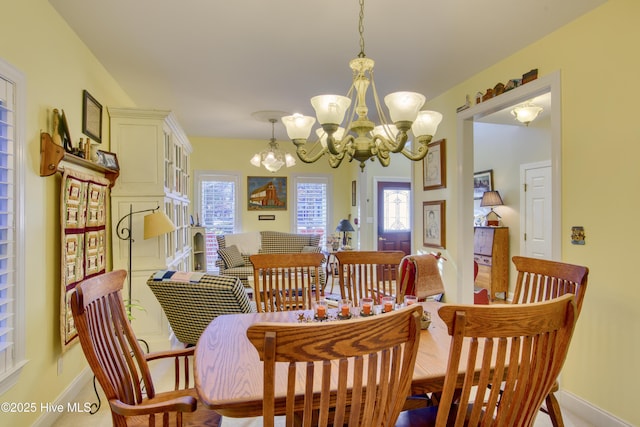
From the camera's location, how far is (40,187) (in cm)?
205

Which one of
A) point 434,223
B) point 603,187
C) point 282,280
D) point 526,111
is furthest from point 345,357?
point 526,111

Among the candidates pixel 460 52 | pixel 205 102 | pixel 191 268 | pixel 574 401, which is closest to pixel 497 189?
pixel 460 52

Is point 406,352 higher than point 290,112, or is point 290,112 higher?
point 290,112

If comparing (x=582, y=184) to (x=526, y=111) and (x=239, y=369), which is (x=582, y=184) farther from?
(x=239, y=369)

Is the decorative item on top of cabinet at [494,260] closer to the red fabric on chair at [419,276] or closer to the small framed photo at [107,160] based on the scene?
the red fabric on chair at [419,276]

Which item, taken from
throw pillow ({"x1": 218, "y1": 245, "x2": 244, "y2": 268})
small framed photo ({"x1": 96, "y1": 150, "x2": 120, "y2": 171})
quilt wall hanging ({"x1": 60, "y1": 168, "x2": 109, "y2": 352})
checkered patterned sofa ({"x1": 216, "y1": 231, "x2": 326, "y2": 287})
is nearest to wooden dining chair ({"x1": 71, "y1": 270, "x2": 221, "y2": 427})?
quilt wall hanging ({"x1": 60, "y1": 168, "x2": 109, "y2": 352})

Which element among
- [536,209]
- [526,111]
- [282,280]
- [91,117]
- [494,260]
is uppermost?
[526,111]

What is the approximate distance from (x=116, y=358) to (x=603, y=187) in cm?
286

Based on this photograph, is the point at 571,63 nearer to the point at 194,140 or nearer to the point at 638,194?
the point at 638,194

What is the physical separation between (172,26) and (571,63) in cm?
280

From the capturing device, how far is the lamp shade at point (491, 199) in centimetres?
526

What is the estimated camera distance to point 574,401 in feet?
7.56

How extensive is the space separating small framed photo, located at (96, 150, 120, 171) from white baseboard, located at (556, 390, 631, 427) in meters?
3.91

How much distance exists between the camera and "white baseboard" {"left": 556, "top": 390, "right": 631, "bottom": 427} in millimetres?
2068
